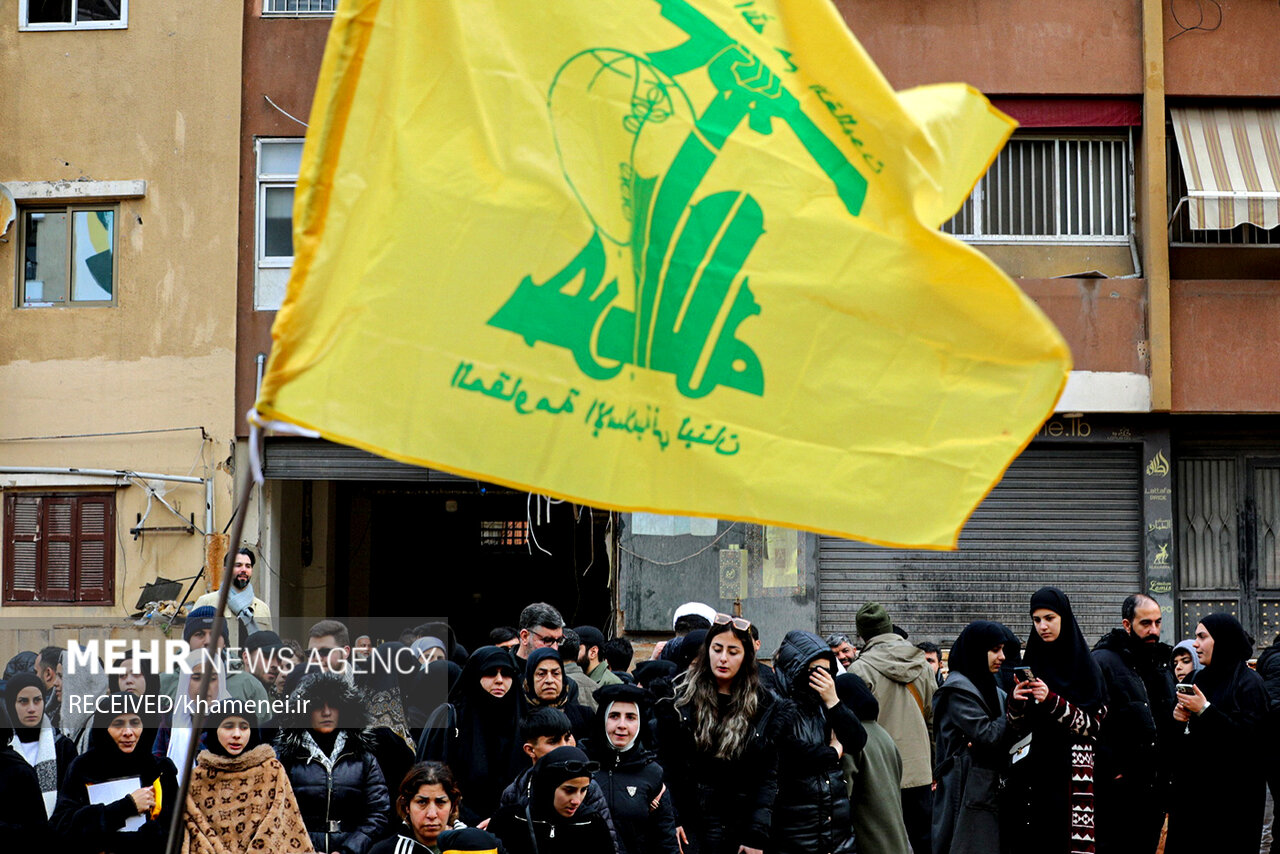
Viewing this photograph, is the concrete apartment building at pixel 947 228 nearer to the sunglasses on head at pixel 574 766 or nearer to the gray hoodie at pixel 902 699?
the gray hoodie at pixel 902 699

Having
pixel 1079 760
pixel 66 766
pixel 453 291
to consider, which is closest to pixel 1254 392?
pixel 1079 760

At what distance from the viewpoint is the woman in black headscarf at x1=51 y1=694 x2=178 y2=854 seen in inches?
290

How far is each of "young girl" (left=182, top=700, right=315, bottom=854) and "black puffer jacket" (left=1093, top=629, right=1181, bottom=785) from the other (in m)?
4.51

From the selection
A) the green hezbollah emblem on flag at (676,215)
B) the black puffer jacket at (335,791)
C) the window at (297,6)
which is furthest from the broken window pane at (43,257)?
the green hezbollah emblem on flag at (676,215)

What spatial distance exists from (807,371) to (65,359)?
47.4ft

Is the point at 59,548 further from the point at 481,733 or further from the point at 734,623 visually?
the point at 734,623

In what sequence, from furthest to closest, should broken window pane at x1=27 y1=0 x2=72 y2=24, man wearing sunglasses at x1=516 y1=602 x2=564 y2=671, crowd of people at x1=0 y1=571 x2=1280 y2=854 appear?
broken window pane at x1=27 y1=0 x2=72 y2=24, man wearing sunglasses at x1=516 y1=602 x2=564 y2=671, crowd of people at x1=0 y1=571 x2=1280 y2=854

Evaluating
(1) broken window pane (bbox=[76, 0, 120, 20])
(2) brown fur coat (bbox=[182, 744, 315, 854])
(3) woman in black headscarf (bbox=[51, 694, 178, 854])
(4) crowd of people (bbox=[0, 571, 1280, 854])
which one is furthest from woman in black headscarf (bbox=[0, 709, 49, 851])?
(1) broken window pane (bbox=[76, 0, 120, 20])

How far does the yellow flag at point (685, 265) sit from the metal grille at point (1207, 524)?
1342 cm

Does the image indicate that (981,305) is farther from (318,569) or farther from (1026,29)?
(318,569)

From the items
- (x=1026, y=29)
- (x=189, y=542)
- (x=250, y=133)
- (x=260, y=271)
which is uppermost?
(x=1026, y=29)

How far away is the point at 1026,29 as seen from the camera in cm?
1694

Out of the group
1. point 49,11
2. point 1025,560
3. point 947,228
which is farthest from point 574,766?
point 49,11

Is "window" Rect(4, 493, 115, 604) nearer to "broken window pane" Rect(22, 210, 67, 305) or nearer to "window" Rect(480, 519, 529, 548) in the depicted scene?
"broken window pane" Rect(22, 210, 67, 305)
